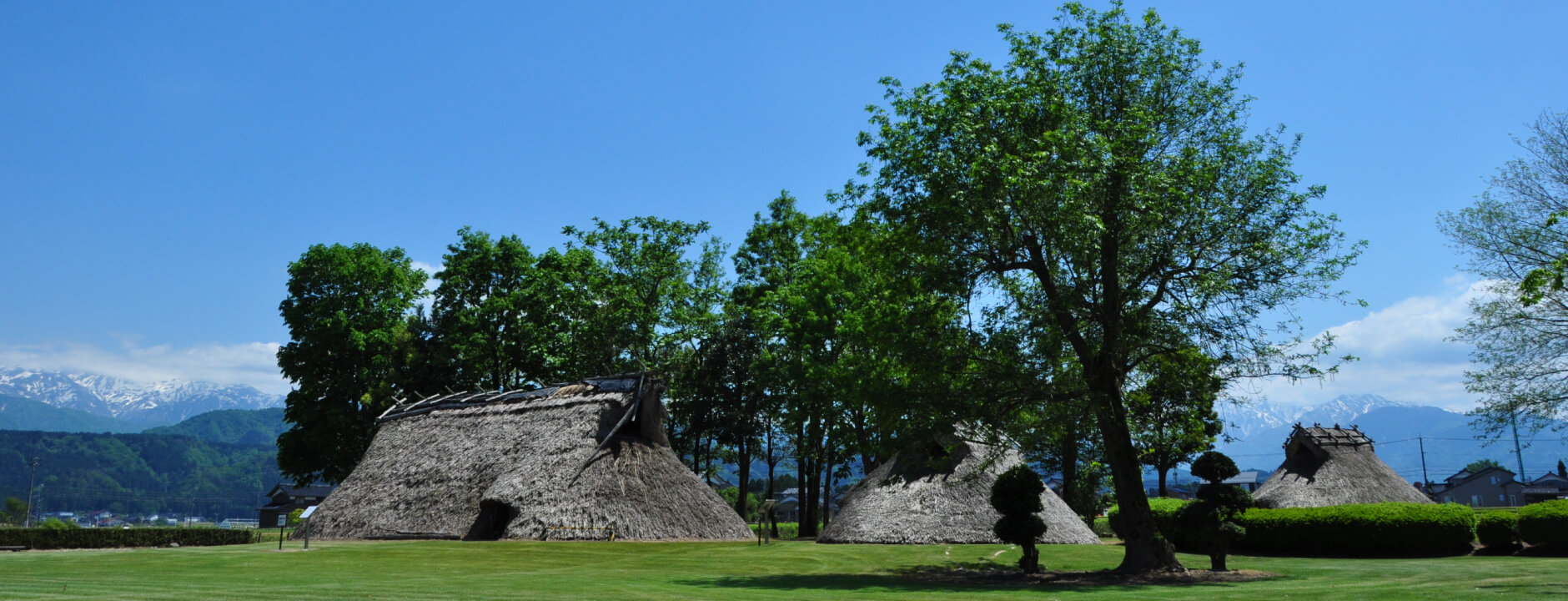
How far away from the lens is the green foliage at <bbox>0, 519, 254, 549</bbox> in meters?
22.1

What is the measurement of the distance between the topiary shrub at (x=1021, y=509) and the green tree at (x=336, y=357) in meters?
32.7

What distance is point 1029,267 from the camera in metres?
18.0

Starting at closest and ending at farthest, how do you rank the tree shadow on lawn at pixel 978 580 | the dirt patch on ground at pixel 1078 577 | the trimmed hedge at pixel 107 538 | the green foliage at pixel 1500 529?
1. the tree shadow on lawn at pixel 978 580
2. the dirt patch on ground at pixel 1078 577
3. the trimmed hedge at pixel 107 538
4. the green foliage at pixel 1500 529

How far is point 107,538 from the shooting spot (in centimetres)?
2280

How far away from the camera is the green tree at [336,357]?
43.7 metres

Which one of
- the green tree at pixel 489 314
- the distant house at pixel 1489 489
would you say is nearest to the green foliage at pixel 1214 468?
the green tree at pixel 489 314

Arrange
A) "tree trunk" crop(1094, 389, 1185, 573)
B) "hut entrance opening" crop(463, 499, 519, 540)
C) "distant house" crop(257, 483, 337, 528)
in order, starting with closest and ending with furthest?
"tree trunk" crop(1094, 389, 1185, 573) → "hut entrance opening" crop(463, 499, 519, 540) → "distant house" crop(257, 483, 337, 528)

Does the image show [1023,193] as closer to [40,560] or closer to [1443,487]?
[40,560]

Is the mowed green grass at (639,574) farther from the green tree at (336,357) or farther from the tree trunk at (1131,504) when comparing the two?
the green tree at (336,357)

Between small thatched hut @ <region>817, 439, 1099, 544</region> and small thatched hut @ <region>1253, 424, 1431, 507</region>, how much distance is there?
1828cm

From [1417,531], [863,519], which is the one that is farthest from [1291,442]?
[863,519]

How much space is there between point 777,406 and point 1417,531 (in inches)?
960

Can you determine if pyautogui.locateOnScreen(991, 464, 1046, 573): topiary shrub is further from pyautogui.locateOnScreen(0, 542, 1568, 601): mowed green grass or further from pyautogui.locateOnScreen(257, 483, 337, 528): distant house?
pyautogui.locateOnScreen(257, 483, 337, 528): distant house

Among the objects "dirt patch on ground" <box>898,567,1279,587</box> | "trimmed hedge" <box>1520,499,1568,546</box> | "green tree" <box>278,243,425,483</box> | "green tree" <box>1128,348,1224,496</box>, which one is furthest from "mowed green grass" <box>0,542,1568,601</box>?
"green tree" <box>278,243,425,483</box>
